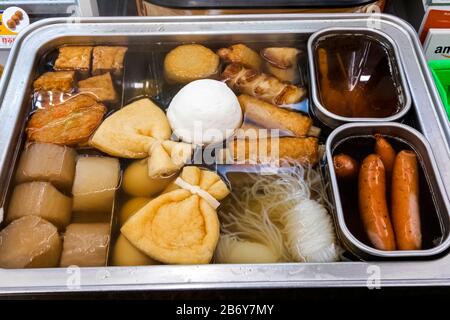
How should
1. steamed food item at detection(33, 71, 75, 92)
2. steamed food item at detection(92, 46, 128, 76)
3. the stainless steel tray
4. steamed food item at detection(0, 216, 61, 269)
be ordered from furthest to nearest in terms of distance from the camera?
steamed food item at detection(92, 46, 128, 76), steamed food item at detection(33, 71, 75, 92), steamed food item at detection(0, 216, 61, 269), the stainless steel tray

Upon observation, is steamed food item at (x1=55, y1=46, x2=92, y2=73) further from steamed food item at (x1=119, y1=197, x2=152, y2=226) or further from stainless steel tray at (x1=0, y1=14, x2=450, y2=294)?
steamed food item at (x1=119, y1=197, x2=152, y2=226)

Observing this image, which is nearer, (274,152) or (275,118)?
(274,152)

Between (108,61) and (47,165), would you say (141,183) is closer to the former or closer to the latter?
(47,165)

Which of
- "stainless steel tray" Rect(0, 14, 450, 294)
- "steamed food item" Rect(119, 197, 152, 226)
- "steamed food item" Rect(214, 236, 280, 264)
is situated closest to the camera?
"stainless steel tray" Rect(0, 14, 450, 294)

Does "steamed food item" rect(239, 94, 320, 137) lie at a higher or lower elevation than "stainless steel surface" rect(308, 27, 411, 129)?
lower

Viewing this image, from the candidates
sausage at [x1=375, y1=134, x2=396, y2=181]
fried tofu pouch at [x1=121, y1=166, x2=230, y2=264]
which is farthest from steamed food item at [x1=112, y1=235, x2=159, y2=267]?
sausage at [x1=375, y1=134, x2=396, y2=181]

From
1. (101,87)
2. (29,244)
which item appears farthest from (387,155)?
(29,244)
